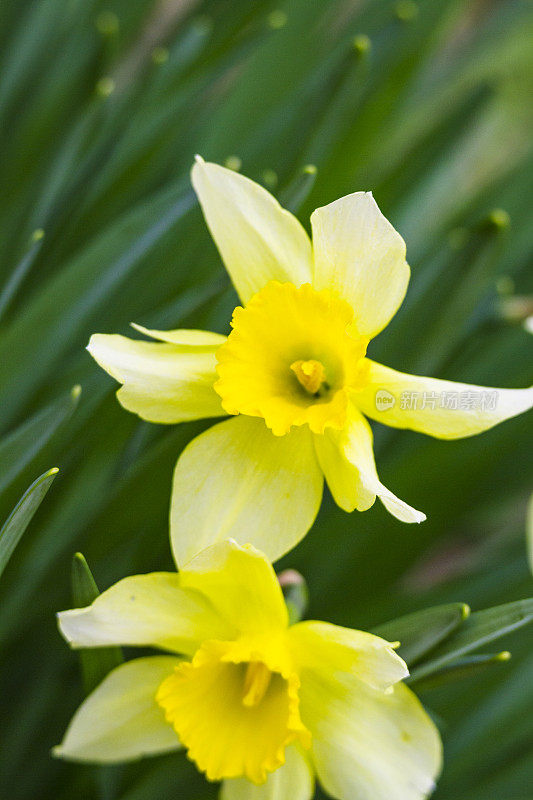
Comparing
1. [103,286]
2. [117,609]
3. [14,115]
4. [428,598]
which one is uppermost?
[14,115]

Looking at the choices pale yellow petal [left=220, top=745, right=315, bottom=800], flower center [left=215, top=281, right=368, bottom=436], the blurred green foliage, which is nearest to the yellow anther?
flower center [left=215, top=281, right=368, bottom=436]

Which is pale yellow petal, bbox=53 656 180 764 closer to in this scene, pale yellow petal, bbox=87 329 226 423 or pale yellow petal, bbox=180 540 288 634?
pale yellow petal, bbox=180 540 288 634

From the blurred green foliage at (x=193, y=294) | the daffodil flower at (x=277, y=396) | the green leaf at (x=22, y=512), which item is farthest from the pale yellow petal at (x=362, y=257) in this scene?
the green leaf at (x=22, y=512)

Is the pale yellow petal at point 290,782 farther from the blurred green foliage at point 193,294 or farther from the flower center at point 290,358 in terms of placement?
the flower center at point 290,358

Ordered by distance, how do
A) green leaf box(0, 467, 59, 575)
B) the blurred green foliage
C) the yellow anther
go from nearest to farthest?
1. green leaf box(0, 467, 59, 575)
2. the yellow anther
3. the blurred green foliage

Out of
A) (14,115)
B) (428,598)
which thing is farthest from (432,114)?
(428,598)

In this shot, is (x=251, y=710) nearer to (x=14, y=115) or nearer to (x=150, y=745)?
(x=150, y=745)
